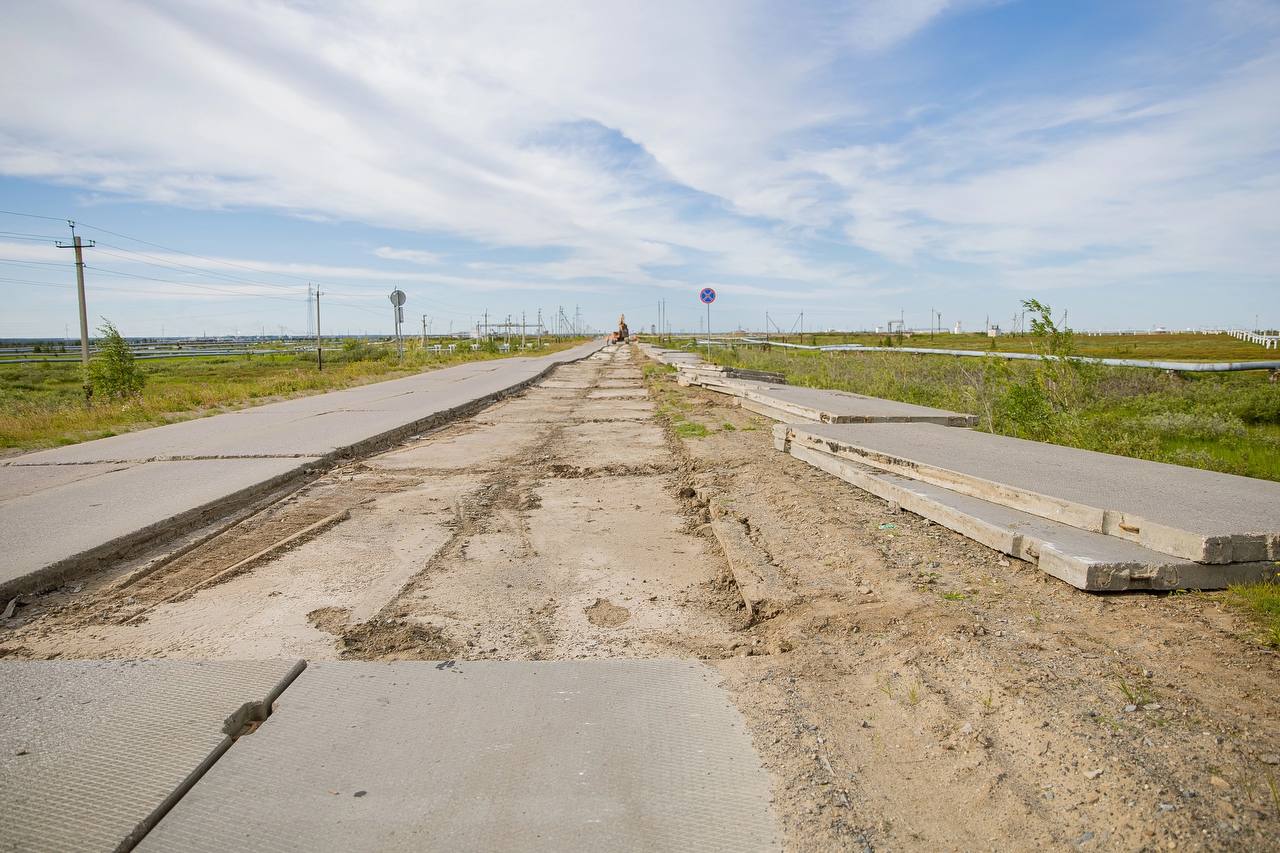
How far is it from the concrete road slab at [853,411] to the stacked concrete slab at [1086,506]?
1.58 meters

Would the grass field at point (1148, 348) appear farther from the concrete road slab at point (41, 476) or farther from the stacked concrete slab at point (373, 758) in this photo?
the concrete road slab at point (41, 476)

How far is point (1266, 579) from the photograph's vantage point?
11.5ft

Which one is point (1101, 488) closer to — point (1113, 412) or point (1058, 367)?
point (1058, 367)

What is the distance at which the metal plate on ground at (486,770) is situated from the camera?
203 cm

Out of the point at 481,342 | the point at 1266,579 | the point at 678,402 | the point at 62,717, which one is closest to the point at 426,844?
the point at 62,717

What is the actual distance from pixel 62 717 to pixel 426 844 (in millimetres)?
1691

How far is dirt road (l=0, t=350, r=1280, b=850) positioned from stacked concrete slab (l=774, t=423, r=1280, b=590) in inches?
6.4

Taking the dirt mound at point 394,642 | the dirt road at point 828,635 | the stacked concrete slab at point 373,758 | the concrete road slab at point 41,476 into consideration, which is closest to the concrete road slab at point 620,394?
the dirt road at point 828,635

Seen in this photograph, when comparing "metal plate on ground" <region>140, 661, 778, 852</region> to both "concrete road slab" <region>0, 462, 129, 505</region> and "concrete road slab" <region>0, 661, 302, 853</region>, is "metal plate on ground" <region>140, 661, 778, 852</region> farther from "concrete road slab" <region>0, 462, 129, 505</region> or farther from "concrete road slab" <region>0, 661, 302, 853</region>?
"concrete road slab" <region>0, 462, 129, 505</region>

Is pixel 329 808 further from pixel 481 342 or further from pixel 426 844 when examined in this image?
pixel 481 342

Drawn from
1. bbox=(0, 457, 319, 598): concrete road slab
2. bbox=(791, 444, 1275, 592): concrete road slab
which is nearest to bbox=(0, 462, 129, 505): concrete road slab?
bbox=(0, 457, 319, 598): concrete road slab

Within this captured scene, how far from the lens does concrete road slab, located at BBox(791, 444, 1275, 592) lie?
3506 millimetres

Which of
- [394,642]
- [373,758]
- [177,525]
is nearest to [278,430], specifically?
[177,525]

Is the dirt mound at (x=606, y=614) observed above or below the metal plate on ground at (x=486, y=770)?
below
